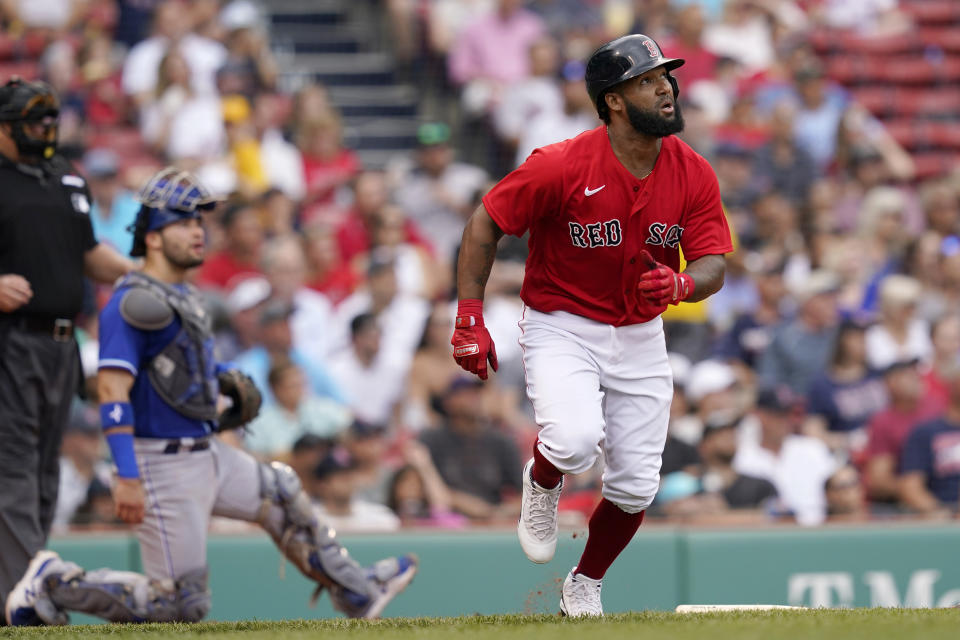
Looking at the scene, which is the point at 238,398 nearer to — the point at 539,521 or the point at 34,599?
the point at 34,599

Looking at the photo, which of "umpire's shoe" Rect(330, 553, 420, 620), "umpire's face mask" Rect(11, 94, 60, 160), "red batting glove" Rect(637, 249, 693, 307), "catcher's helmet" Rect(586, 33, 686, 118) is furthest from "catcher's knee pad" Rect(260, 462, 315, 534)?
"catcher's helmet" Rect(586, 33, 686, 118)

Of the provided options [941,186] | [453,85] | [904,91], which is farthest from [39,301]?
[904,91]

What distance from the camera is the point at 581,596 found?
5.30 metres

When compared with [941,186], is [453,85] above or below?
above

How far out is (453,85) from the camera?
11.7 meters

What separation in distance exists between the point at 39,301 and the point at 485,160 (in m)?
5.89

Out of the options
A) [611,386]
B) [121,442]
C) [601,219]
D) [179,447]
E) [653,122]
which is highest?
[653,122]

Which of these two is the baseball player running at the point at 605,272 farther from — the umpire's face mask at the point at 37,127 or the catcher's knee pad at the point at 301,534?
the umpire's face mask at the point at 37,127

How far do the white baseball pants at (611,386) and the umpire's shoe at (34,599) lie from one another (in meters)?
2.02

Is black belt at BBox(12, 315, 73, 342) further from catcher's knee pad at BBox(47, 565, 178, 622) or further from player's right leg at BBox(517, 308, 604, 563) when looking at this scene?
player's right leg at BBox(517, 308, 604, 563)

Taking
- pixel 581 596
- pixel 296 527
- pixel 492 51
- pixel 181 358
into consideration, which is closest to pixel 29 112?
pixel 181 358

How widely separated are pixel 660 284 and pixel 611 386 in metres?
0.60

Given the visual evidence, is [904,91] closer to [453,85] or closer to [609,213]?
[453,85]

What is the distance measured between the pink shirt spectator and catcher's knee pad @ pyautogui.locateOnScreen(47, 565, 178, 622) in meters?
6.68
